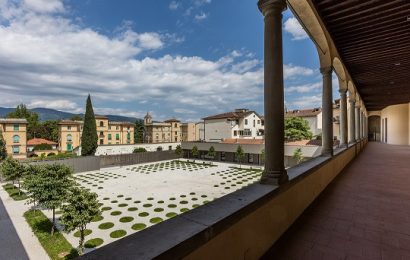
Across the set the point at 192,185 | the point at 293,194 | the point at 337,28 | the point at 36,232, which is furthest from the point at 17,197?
the point at 337,28

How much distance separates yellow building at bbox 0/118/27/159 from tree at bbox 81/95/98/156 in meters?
13.7

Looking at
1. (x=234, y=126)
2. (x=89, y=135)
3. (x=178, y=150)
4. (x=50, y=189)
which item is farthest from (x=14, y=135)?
(x=234, y=126)

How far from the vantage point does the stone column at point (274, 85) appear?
304 cm

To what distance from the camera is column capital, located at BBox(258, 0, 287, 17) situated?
3.00 m

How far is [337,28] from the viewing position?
5.46m

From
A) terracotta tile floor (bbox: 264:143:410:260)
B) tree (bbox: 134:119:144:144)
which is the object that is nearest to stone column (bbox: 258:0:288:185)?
terracotta tile floor (bbox: 264:143:410:260)

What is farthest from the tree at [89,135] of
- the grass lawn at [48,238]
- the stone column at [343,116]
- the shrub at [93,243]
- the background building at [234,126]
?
the stone column at [343,116]

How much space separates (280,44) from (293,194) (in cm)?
220

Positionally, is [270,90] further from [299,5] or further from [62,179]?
[62,179]

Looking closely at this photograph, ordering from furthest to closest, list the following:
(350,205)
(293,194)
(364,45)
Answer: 1. (364,45)
2. (350,205)
3. (293,194)

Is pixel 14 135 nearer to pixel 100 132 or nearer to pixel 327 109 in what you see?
pixel 100 132

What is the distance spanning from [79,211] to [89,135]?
67.0 ft

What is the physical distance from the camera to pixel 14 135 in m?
32.3

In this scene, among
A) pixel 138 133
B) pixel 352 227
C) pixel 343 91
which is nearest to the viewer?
pixel 352 227
